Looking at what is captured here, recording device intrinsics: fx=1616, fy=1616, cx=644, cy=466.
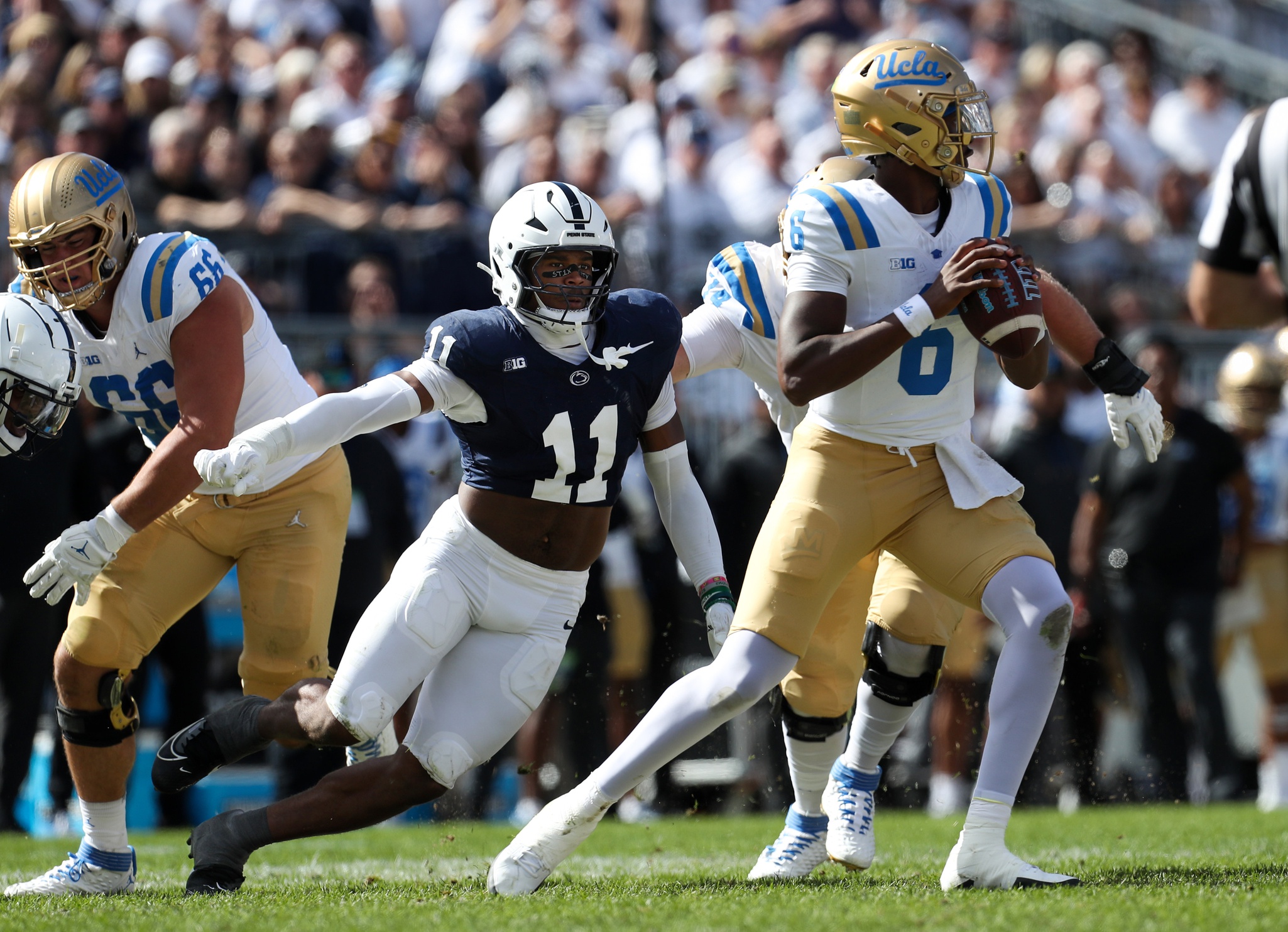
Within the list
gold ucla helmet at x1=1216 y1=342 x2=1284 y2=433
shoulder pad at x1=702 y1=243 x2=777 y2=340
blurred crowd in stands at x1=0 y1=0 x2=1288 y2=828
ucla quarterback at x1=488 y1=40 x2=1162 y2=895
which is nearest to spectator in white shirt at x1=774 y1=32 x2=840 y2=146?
blurred crowd in stands at x1=0 y1=0 x2=1288 y2=828

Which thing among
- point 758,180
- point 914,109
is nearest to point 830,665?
point 914,109

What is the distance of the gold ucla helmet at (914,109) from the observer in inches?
170

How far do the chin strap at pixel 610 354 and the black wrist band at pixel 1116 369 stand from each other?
1.29m

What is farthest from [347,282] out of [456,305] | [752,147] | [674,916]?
[674,916]

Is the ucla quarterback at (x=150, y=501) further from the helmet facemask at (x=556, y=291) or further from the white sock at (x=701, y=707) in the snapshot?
the white sock at (x=701, y=707)

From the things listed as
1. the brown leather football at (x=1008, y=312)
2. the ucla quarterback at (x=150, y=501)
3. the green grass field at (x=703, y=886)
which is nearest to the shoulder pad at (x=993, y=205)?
the brown leather football at (x=1008, y=312)

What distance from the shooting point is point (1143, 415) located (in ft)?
14.6

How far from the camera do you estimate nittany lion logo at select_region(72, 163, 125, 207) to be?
182 inches

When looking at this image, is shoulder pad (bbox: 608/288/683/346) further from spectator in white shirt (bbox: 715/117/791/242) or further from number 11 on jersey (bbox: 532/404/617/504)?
spectator in white shirt (bbox: 715/117/791/242)

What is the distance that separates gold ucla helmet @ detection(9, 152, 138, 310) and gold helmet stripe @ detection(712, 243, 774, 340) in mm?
1795

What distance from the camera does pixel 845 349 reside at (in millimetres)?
4066

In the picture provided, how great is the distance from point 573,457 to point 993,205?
136cm

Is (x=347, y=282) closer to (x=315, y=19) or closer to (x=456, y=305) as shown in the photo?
(x=456, y=305)

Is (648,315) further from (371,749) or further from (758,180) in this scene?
(758,180)
